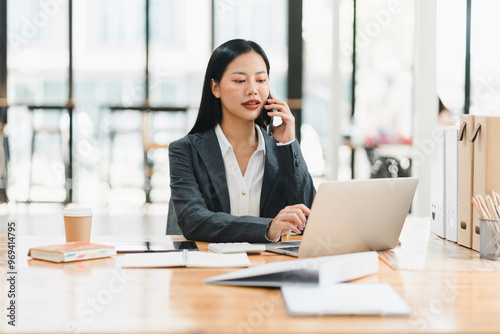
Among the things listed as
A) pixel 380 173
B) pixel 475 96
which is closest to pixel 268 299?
pixel 475 96

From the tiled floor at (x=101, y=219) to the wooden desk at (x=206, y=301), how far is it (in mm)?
3255

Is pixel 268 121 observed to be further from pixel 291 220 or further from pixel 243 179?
pixel 291 220

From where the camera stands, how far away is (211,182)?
2027 millimetres

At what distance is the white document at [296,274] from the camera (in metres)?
1.21

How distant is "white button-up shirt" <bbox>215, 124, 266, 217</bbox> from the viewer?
2.10m

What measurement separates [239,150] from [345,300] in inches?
43.7

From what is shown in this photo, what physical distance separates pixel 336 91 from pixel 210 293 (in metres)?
4.47

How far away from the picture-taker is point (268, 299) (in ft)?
3.83

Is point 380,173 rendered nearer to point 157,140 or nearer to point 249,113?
point 157,140

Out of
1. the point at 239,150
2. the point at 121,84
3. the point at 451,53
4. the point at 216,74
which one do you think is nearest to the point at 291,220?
the point at 239,150

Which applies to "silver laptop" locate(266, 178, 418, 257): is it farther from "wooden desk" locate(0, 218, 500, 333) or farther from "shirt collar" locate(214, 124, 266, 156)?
"shirt collar" locate(214, 124, 266, 156)

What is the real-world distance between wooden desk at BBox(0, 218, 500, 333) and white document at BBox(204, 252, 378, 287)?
0.03 m

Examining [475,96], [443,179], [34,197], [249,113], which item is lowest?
[34,197]

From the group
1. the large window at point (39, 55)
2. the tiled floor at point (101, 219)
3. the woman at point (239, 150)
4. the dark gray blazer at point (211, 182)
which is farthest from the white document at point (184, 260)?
the large window at point (39, 55)
